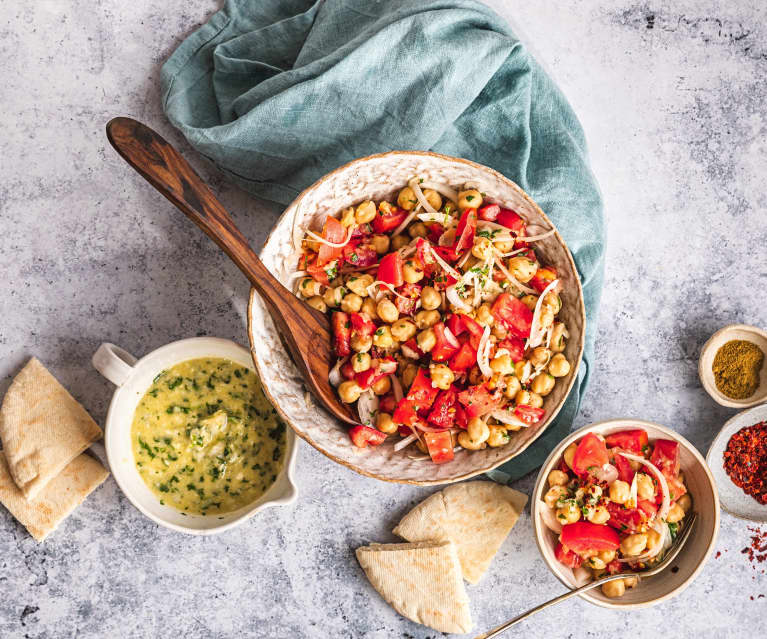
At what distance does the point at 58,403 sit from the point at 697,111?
3.16m

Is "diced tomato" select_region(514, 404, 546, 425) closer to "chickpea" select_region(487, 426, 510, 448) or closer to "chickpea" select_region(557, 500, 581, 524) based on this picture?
"chickpea" select_region(487, 426, 510, 448)

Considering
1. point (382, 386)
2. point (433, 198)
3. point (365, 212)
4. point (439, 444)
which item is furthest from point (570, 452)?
point (365, 212)

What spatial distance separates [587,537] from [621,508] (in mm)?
178

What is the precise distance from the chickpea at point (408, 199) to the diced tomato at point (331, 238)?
0.83ft

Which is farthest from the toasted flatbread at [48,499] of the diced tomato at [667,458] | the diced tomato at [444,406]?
the diced tomato at [667,458]

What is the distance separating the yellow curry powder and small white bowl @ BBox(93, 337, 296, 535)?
188cm

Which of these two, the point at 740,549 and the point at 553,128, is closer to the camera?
the point at 553,128

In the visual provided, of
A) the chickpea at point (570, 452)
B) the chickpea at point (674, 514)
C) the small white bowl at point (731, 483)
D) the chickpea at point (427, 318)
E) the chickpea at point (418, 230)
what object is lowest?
the small white bowl at point (731, 483)

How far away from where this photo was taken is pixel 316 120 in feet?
9.23

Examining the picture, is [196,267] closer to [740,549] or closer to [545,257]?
[545,257]

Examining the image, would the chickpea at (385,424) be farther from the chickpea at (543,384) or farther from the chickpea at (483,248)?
the chickpea at (483,248)

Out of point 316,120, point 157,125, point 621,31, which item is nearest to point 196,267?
point 157,125

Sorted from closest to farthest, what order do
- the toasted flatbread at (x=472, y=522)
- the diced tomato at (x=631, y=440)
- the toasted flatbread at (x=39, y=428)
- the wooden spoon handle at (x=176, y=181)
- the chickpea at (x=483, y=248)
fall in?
the wooden spoon handle at (x=176, y=181), the chickpea at (x=483, y=248), the diced tomato at (x=631, y=440), the toasted flatbread at (x=39, y=428), the toasted flatbread at (x=472, y=522)

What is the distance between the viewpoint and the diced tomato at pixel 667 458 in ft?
9.19
